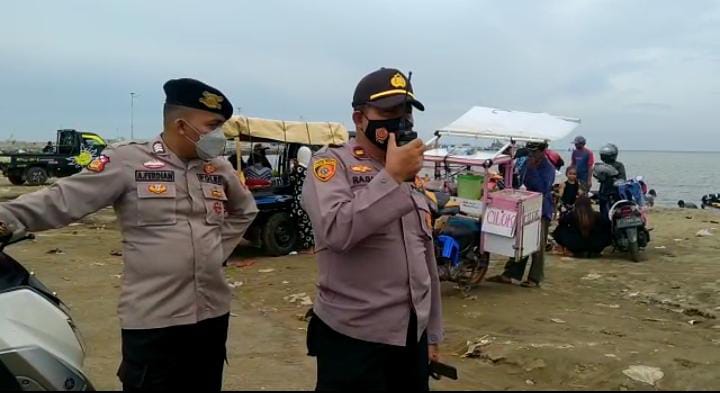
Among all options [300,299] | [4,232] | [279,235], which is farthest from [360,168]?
[279,235]

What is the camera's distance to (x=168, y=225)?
7.88ft

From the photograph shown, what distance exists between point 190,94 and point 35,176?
70.9 feet

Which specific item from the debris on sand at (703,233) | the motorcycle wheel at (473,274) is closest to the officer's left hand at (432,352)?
the motorcycle wheel at (473,274)

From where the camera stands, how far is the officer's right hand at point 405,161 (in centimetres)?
192

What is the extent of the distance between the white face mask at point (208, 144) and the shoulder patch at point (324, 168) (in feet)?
2.01

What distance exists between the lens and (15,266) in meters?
2.50

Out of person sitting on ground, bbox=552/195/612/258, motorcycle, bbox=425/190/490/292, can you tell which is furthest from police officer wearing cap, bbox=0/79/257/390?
person sitting on ground, bbox=552/195/612/258

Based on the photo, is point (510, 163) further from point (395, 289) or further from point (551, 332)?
point (395, 289)

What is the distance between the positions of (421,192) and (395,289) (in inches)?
18.9

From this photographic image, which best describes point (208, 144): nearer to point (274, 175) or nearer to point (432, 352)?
point (432, 352)

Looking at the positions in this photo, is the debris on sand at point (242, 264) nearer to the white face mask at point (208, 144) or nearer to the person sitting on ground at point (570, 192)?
the person sitting on ground at point (570, 192)

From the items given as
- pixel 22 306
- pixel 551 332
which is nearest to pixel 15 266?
pixel 22 306

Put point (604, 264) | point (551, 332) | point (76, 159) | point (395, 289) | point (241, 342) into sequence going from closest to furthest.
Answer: point (395, 289) < point (241, 342) < point (551, 332) < point (604, 264) < point (76, 159)

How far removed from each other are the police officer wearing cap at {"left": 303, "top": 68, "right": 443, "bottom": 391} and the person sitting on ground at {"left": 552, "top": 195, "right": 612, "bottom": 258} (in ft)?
26.1
